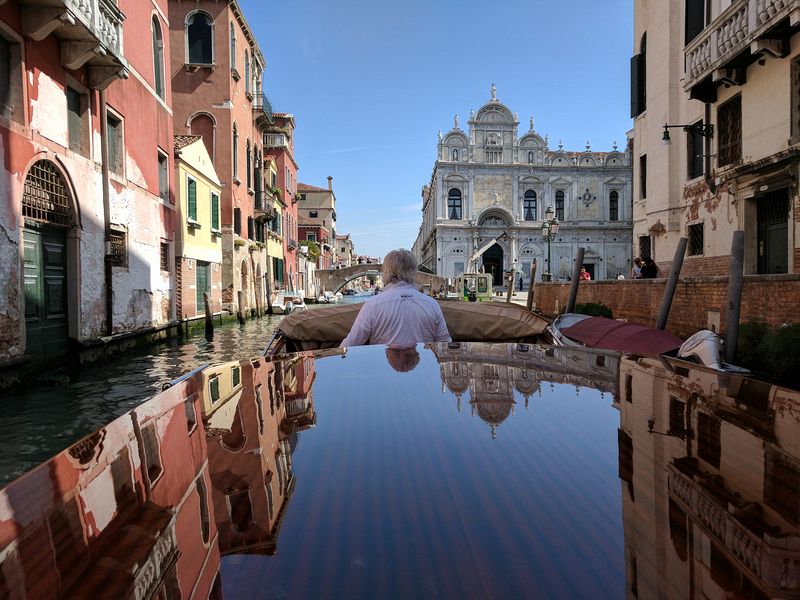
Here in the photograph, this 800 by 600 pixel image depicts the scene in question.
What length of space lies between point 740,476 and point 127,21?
42.5 feet

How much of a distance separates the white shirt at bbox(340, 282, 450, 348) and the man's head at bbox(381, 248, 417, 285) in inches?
7.1

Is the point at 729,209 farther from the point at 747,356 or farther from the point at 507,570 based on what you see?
the point at 507,570

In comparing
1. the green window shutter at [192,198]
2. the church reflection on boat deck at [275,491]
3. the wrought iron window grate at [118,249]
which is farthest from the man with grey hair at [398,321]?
the green window shutter at [192,198]

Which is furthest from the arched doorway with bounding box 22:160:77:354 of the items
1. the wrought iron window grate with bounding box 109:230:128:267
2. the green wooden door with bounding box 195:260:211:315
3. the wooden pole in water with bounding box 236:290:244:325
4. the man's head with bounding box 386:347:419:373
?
the wooden pole in water with bounding box 236:290:244:325

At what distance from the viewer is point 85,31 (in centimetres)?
795

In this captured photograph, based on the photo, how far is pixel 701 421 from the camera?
121 centimetres

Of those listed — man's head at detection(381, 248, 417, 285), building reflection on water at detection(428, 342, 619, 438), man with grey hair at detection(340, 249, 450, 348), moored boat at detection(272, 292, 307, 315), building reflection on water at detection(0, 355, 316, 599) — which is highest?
man's head at detection(381, 248, 417, 285)

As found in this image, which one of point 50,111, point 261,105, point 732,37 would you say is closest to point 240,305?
point 261,105

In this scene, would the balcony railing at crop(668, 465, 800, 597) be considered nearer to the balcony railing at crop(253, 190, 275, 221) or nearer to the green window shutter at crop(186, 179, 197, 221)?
the green window shutter at crop(186, 179, 197, 221)

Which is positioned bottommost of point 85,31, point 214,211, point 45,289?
point 45,289

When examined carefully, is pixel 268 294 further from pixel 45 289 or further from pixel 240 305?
pixel 45 289

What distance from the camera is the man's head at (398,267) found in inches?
128

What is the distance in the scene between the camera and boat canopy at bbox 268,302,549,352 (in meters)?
3.74

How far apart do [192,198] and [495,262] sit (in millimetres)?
31590
